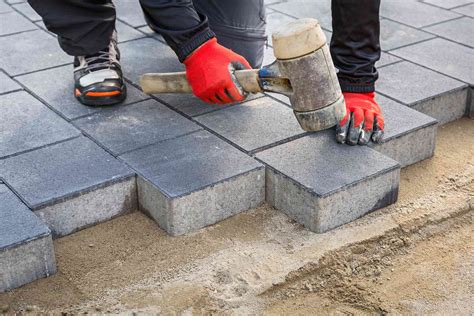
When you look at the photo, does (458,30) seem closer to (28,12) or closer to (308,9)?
(308,9)

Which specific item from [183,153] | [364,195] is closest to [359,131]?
[364,195]

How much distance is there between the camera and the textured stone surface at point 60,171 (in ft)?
10.4

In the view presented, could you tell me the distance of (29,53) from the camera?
177 inches

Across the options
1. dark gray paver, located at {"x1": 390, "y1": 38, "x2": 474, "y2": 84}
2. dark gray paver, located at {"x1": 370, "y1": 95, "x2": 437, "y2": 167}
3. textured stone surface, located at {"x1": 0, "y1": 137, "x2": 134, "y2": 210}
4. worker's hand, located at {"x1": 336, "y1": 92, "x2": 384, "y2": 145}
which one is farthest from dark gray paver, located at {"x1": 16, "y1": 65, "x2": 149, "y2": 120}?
dark gray paver, located at {"x1": 390, "y1": 38, "x2": 474, "y2": 84}

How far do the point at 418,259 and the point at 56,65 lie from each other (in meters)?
2.30

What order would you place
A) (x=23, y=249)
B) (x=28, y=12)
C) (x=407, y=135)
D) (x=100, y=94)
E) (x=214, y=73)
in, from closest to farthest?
(x=23, y=249)
(x=214, y=73)
(x=407, y=135)
(x=100, y=94)
(x=28, y=12)

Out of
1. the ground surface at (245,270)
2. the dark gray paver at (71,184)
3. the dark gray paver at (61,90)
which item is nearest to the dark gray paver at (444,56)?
the ground surface at (245,270)

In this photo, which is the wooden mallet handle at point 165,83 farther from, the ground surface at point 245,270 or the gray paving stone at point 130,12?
the gray paving stone at point 130,12

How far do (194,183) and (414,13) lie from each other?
2.58 meters

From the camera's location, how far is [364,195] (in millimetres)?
3338

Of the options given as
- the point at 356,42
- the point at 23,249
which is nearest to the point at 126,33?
the point at 356,42

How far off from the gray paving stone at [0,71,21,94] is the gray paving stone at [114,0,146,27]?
101 centimetres

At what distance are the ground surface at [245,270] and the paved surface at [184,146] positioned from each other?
9cm

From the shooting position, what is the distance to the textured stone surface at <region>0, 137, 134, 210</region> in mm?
3172
